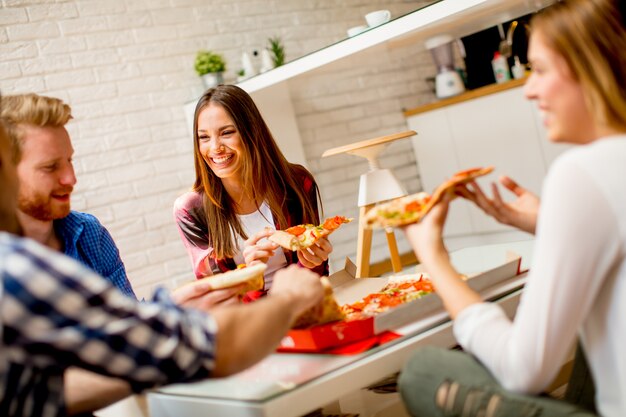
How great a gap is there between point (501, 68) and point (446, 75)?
1.46 feet

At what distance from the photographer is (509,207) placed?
63.3 inches

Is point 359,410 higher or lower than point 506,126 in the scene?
lower

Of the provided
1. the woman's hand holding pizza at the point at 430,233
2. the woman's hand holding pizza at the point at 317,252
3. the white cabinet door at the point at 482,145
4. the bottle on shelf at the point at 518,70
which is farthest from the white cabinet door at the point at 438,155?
the woman's hand holding pizza at the point at 430,233

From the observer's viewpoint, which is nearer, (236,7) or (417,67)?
(236,7)

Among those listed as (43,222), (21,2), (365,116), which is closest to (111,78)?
(21,2)

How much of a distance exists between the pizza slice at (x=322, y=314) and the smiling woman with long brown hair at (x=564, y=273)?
0.98ft

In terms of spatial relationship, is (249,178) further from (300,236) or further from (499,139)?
(499,139)

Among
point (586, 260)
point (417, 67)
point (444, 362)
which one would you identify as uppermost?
point (417, 67)

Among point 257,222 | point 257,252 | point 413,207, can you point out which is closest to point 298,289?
point 413,207

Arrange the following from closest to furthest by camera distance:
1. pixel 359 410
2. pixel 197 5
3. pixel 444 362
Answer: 1. pixel 444 362
2. pixel 359 410
3. pixel 197 5

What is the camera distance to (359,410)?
2.26m

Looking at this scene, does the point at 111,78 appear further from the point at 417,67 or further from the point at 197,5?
the point at 417,67

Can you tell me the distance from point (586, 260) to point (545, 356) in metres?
0.16

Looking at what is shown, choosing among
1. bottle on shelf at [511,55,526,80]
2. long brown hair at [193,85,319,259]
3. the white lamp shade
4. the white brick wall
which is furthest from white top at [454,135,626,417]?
bottle on shelf at [511,55,526,80]
